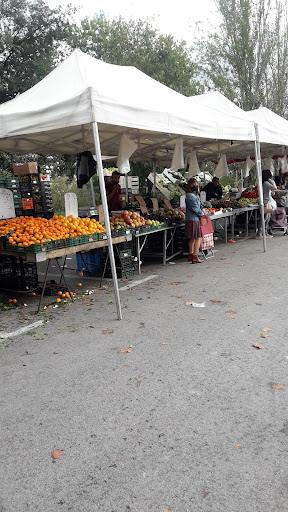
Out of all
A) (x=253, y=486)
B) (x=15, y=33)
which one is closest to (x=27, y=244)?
(x=253, y=486)

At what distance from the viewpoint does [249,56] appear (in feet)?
69.3

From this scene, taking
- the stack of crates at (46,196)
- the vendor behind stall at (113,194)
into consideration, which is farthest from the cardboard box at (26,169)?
the vendor behind stall at (113,194)

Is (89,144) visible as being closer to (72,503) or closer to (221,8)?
(72,503)

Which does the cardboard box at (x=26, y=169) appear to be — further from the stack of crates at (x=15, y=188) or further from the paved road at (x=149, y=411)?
the paved road at (x=149, y=411)

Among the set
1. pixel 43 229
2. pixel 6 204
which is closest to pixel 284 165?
pixel 6 204

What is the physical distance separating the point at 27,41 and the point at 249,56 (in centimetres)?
1110

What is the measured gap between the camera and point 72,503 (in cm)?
240

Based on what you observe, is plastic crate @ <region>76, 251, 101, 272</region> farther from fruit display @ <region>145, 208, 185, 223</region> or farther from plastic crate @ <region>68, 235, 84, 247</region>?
plastic crate @ <region>68, 235, 84, 247</region>

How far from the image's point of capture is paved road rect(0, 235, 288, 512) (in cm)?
247

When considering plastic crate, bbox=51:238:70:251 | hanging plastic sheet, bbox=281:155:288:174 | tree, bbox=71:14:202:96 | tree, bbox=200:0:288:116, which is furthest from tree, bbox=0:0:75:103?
plastic crate, bbox=51:238:70:251

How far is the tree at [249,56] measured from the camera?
20547 millimetres

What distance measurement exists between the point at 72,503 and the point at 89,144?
844 centimetres

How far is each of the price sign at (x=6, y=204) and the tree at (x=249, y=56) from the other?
1778 cm

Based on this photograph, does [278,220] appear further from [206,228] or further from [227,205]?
[206,228]
